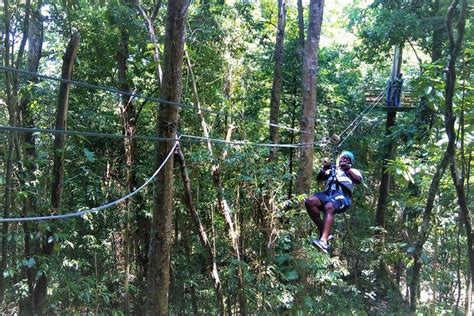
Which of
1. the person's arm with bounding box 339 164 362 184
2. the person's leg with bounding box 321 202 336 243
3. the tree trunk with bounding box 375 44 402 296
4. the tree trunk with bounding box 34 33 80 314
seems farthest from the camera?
the tree trunk with bounding box 375 44 402 296

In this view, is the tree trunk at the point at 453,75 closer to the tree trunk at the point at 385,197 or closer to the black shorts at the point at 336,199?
the black shorts at the point at 336,199

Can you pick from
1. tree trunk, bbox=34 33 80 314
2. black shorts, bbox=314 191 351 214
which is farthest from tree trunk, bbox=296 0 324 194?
tree trunk, bbox=34 33 80 314

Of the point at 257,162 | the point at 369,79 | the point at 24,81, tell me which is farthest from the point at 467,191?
the point at 369,79

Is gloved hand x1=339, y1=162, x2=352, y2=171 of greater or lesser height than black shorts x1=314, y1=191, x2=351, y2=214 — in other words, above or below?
above

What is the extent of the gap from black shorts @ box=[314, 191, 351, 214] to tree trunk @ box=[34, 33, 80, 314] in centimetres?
258

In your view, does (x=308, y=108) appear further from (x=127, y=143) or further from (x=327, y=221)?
(x=127, y=143)

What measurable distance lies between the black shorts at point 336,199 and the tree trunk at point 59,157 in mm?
2579

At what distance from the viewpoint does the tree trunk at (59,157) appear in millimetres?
4203

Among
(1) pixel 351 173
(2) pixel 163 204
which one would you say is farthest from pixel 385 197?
(2) pixel 163 204

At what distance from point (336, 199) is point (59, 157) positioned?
278 cm

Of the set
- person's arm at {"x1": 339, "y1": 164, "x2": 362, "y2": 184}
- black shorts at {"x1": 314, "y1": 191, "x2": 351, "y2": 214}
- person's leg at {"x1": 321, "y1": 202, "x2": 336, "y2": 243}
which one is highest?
person's arm at {"x1": 339, "y1": 164, "x2": 362, "y2": 184}

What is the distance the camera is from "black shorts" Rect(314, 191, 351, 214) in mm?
4598

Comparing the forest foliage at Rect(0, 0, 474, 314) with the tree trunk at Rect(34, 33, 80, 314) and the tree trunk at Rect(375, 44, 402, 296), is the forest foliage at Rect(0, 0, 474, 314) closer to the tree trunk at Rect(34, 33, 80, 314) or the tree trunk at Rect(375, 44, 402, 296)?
the tree trunk at Rect(34, 33, 80, 314)

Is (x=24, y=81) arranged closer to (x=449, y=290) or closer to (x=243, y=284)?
(x=243, y=284)
